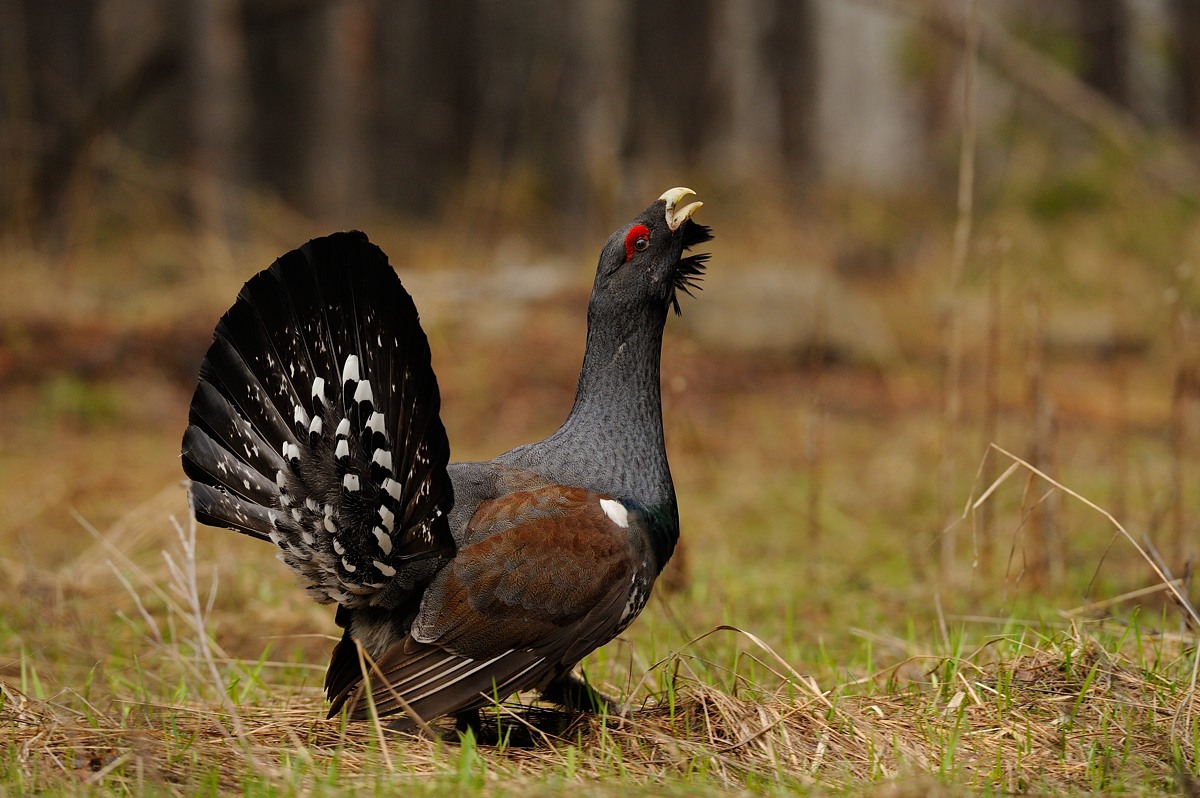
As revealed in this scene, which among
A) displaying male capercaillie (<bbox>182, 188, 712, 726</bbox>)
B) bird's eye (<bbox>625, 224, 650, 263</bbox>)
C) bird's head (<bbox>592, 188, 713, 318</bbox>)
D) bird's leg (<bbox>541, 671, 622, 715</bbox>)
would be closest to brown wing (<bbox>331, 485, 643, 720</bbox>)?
displaying male capercaillie (<bbox>182, 188, 712, 726</bbox>)

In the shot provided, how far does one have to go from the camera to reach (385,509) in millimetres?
2998

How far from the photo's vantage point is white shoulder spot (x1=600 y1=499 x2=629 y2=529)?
3162 millimetres

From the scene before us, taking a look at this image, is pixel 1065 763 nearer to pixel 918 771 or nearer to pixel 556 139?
pixel 918 771

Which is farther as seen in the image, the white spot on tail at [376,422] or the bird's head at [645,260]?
the bird's head at [645,260]

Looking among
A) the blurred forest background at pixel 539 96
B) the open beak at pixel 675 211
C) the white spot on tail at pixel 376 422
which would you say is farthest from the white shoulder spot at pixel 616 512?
the blurred forest background at pixel 539 96

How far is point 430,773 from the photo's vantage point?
2.76 meters

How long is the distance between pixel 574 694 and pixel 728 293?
7.21 meters

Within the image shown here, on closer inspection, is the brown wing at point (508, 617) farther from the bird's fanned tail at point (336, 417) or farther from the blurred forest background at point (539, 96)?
the blurred forest background at point (539, 96)

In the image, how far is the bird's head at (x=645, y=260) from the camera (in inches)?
139

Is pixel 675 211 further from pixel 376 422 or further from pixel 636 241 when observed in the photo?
pixel 376 422

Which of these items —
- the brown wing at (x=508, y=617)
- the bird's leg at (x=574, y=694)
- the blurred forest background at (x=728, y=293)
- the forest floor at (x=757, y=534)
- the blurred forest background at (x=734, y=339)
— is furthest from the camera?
the blurred forest background at (x=728, y=293)

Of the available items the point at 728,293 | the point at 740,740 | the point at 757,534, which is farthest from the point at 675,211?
the point at 728,293

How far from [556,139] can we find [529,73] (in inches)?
90.7

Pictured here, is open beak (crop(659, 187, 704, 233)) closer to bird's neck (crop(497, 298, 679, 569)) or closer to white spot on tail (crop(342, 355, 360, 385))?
bird's neck (crop(497, 298, 679, 569))
